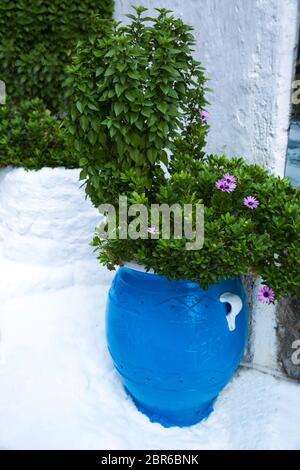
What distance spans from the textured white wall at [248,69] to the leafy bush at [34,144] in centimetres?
125

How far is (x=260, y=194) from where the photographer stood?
2.25 m

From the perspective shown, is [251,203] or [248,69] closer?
[251,203]

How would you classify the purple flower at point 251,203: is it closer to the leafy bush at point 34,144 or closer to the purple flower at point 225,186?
the purple flower at point 225,186

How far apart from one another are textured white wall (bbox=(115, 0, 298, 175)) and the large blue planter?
0.74 metres

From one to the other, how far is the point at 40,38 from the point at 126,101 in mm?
2087

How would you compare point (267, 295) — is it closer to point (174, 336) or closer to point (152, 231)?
point (174, 336)

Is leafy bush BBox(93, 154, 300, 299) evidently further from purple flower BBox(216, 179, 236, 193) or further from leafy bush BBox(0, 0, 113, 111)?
leafy bush BBox(0, 0, 113, 111)

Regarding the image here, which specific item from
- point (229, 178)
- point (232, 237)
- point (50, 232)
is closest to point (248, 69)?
point (229, 178)

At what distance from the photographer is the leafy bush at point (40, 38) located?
12.5ft

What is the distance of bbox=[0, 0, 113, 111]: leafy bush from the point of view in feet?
12.5

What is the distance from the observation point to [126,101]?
7.16ft

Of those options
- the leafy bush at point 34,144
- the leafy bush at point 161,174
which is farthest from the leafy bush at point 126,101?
the leafy bush at point 34,144
